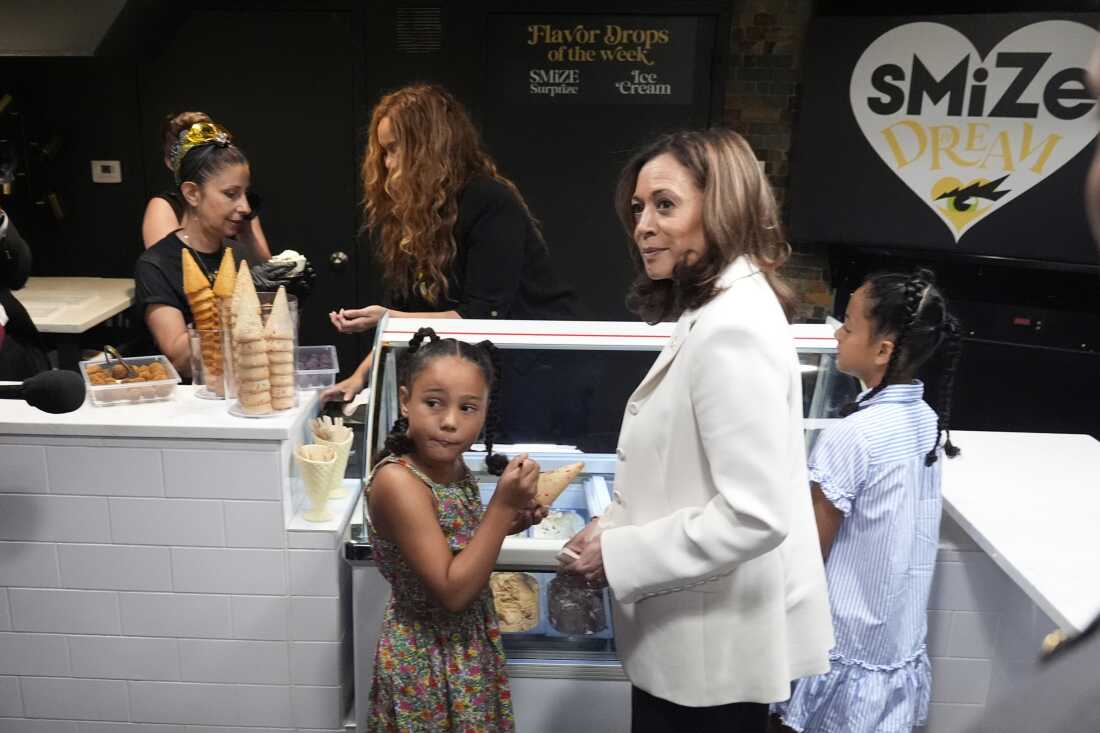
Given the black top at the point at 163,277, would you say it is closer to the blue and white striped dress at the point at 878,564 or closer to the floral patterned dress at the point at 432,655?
the floral patterned dress at the point at 432,655

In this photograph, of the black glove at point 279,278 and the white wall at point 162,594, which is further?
the black glove at point 279,278

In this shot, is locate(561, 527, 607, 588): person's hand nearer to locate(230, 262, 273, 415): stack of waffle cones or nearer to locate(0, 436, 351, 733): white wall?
locate(0, 436, 351, 733): white wall

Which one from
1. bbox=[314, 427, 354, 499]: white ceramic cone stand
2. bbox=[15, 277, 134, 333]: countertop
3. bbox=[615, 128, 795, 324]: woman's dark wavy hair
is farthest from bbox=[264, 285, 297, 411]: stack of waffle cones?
bbox=[15, 277, 134, 333]: countertop

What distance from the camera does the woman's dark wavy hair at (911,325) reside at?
1.87 metres

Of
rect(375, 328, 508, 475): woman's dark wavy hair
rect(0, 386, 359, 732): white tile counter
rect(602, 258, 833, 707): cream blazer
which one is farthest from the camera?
rect(0, 386, 359, 732): white tile counter

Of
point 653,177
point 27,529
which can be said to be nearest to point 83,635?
point 27,529

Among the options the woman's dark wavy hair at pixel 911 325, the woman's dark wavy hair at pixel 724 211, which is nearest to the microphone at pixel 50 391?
the woman's dark wavy hair at pixel 724 211

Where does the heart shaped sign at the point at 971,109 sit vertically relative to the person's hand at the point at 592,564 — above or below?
above

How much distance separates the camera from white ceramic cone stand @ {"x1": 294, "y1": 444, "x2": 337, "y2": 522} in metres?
2.03

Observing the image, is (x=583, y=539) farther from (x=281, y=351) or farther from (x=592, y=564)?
(x=281, y=351)

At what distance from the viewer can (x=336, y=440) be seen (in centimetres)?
214

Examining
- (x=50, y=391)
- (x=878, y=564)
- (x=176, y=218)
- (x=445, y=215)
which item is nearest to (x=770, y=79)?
(x=445, y=215)

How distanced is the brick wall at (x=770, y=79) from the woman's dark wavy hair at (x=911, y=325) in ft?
9.76

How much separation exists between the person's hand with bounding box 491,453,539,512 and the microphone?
67cm
